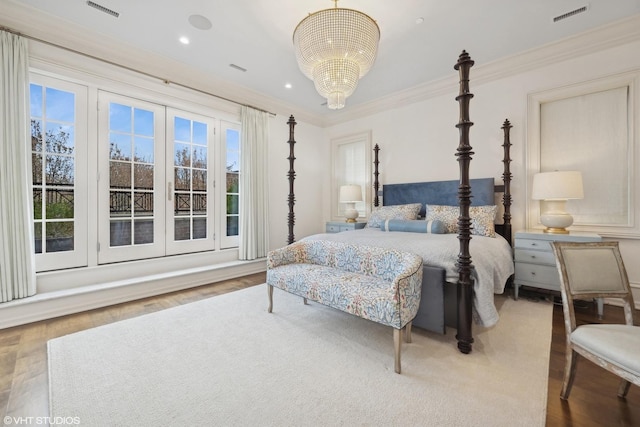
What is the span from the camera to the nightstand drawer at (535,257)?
9.34 ft

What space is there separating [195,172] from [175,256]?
4.04 ft

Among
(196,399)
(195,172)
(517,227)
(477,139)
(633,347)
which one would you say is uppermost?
(477,139)

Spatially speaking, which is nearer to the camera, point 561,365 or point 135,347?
point 561,365

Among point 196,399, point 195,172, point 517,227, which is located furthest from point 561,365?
point 195,172

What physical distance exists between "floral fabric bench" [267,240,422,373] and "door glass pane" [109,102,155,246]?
6.61 feet

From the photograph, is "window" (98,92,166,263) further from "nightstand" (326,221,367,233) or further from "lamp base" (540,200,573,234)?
"lamp base" (540,200,573,234)

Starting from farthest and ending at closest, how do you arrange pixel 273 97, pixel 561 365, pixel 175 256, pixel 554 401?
pixel 273 97
pixel 175 256
pixel 561 365
pixel 554 401

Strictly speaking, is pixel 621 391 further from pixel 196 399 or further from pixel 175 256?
pixel 175 256

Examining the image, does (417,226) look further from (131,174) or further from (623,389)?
(131,174)

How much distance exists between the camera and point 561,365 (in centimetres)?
179

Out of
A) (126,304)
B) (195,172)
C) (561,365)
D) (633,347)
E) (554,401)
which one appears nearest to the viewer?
(633,347)

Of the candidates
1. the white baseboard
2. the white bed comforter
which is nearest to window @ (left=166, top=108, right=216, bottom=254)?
the white baseboard

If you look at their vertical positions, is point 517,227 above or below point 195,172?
below

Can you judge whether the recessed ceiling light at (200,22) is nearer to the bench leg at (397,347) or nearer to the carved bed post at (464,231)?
the carved bed post at (464,231)
